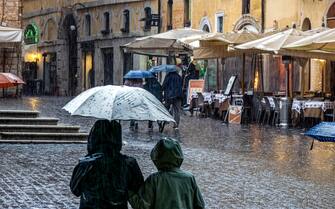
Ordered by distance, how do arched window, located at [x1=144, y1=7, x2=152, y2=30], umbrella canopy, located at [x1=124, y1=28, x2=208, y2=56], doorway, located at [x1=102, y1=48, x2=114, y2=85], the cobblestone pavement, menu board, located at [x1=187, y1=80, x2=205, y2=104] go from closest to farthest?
the cobblestone pavement < umbrella canopy, located at [x1=124, y1=28, x2=208, y2=56] < menu board, located at [x1=187, y1=80, x2=205, y2=104] < arched window, located at [x1=144, y1=7, x2=152, y2=30] < doorway, located at [x1=102, y1=48, x2=114, y2=85]

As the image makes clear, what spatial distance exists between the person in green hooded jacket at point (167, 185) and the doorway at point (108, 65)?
151 feet

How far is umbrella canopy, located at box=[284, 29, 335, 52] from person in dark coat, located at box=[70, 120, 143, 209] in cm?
1655

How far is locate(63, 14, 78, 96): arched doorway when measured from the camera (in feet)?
181

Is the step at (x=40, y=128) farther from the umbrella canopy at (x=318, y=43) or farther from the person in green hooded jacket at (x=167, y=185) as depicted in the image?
the person in green hooded jacket at (x=167, y=185)

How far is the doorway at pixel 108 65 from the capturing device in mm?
50719

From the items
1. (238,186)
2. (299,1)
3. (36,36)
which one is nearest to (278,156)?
(238,186)

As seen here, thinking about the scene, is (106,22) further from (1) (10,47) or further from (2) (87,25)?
(1) (10,47)

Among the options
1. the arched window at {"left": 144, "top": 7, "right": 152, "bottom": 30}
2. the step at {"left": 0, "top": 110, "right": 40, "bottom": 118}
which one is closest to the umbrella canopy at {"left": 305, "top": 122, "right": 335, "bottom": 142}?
the step at {"left": 0, "top": 110, "right": 40, "bottom": 118}

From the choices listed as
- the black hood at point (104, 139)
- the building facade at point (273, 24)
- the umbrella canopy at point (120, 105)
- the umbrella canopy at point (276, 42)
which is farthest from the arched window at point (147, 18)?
the black hood at point (104, 139)

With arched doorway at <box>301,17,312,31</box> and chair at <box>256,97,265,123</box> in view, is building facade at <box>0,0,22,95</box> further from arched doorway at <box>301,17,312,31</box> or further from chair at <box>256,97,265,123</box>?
chair at <box>256,97,265,123</box>

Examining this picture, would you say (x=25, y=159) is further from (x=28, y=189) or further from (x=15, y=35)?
(x=15, y=35)

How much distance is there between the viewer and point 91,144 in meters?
4.88

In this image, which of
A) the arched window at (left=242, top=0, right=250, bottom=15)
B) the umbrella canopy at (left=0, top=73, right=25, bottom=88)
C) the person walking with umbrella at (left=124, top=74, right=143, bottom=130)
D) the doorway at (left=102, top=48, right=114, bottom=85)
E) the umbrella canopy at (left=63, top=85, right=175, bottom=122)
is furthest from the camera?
the doorway at (left=102, top=48, right=114, bottom=85)

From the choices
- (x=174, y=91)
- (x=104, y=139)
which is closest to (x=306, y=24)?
(x=174, y=91)
